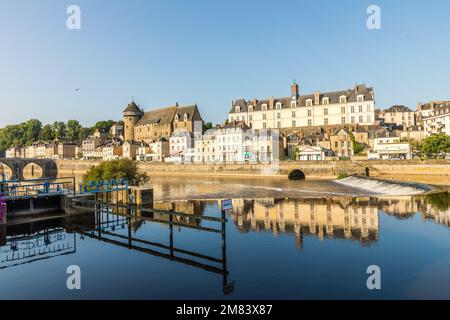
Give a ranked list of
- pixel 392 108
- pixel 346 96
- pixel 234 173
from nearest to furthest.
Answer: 1. pixel 234 173
2. pixel 346 96
3. pixel 392 108

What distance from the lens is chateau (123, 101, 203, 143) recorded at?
10381cm

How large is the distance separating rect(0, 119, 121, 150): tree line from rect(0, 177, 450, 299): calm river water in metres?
141

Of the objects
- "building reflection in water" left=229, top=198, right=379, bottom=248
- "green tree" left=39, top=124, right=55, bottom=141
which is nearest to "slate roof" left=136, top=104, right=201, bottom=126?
"green tree" left=39, top=124, right=55, bottom=141

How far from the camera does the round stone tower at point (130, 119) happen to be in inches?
4567

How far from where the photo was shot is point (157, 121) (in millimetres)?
108438

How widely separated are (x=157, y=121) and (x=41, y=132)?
8048 centimetres

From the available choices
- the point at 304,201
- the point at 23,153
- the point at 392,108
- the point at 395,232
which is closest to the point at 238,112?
the point at 392,108

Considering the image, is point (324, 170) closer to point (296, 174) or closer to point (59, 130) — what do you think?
point (296, 174)

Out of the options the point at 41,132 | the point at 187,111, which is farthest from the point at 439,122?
the point at 41,132

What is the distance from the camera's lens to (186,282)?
13.3 metres

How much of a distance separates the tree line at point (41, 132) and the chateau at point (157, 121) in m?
42.4

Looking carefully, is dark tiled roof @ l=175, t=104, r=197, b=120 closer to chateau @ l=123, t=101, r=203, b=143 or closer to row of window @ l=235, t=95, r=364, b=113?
chateau @ l=123, t=101, r=203, b=143

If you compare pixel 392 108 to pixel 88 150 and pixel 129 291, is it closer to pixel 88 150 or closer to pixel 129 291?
pixel 88 150
